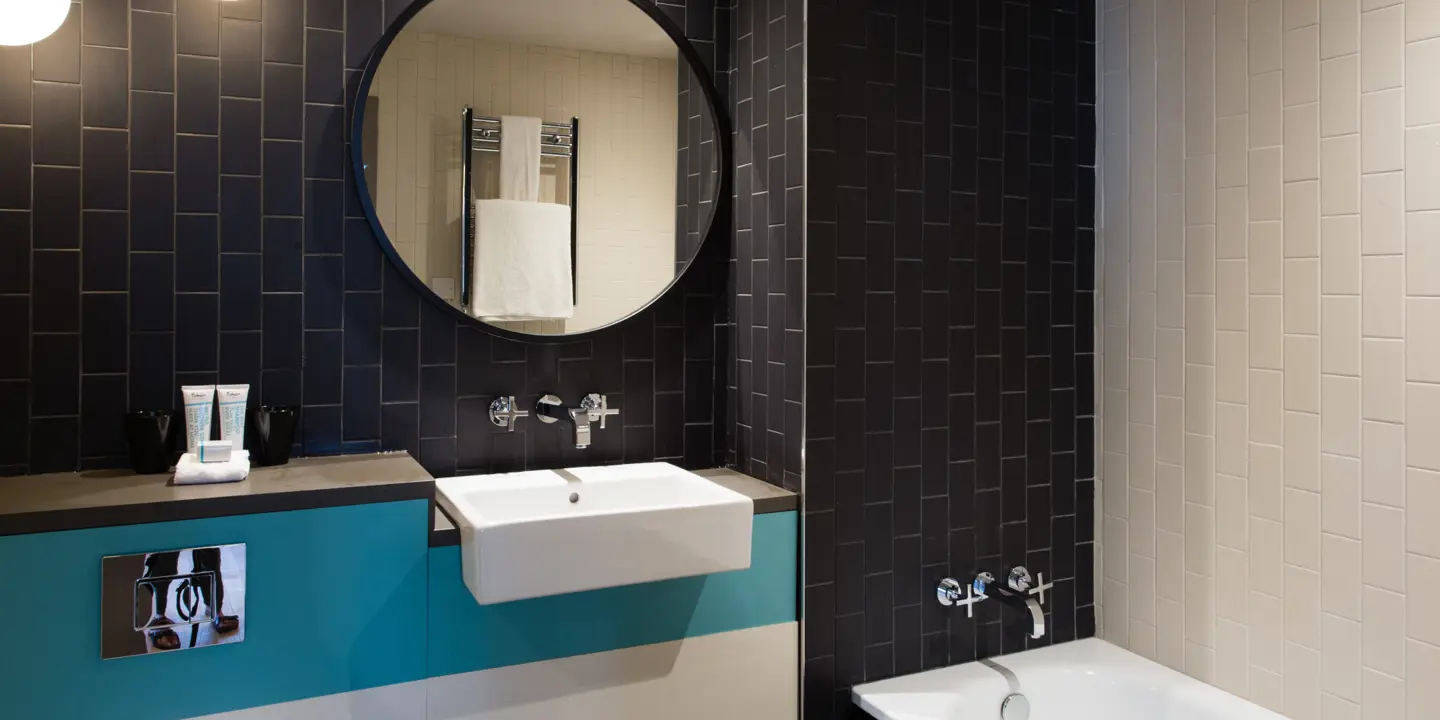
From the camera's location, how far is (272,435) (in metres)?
2.02

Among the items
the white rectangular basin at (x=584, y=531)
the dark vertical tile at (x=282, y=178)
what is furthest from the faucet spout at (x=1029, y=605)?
the dark vertical tile at (x=282, y=178)

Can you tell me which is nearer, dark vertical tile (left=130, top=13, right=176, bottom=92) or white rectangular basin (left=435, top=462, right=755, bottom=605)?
white rectangular basin (left=435, top=462, right=755, bottom=605)

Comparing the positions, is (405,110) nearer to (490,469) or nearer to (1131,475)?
(490,469)

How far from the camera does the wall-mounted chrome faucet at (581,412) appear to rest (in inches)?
88.0

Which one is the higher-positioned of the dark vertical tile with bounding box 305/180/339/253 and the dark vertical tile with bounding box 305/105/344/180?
the dark vertical tile with bounding box 305/105/344/180

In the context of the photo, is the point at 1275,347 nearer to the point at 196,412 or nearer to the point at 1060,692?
the point at 1060,692

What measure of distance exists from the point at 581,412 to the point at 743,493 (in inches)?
16.9

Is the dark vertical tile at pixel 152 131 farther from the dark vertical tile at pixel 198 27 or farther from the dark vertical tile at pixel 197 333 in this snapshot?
the dark vertical tile at pixel 197 333

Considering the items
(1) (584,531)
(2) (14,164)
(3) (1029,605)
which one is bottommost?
(3) (1029,605)

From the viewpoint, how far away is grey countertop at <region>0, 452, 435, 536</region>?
1628 mm

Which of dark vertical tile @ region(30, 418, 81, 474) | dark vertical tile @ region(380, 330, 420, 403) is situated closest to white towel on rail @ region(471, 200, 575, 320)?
dark vertical tile @ region(380, 330, 420, 403)

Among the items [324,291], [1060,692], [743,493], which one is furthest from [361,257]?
[1060,692]

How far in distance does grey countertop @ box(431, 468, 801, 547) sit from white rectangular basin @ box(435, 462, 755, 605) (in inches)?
1.1

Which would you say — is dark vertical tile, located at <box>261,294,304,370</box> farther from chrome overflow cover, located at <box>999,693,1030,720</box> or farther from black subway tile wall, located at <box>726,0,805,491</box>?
chrome overflow cover, located at <box>999,693,1030,720</box>
